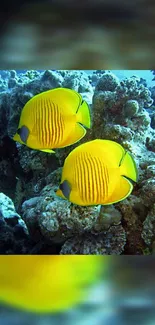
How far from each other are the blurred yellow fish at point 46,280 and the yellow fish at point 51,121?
1.92ft

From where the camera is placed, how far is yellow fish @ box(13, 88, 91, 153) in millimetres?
1860

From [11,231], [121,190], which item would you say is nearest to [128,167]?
[121,190]

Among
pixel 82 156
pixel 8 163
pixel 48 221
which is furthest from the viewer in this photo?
pixel 8 163

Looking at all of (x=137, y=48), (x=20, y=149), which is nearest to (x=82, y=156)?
(x=20, y=149)

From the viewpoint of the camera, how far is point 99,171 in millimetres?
1805

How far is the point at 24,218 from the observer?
88.0 inches

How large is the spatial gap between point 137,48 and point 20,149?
823 millimetres

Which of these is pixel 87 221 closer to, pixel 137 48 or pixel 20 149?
pixel 20 149

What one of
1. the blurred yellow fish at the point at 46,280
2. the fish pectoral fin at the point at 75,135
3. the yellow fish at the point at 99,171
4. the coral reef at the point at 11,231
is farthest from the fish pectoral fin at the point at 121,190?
the coral reef at the point at 11,231

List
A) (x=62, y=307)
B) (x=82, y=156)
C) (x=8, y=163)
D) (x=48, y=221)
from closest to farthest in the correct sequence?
(x=62, y=307) → (x=82, y=156) → (x=48, y=221) → (x=8, y=163)

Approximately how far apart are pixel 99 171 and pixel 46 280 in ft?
1.84

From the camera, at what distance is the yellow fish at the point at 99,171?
180cm

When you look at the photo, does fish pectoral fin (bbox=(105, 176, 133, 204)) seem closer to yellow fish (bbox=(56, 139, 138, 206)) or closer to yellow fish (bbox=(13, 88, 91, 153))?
yellow fish (bbox=(56, 139, 138, 206))

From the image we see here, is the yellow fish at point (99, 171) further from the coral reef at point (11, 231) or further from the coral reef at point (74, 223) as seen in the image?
the coral reef at point (11, 231)
